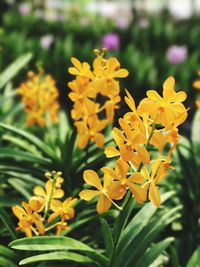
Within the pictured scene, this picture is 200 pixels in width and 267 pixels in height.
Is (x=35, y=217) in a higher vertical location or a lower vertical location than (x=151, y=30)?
lower

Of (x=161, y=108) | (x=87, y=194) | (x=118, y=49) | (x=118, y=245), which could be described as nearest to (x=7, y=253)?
(x=118, y=245)

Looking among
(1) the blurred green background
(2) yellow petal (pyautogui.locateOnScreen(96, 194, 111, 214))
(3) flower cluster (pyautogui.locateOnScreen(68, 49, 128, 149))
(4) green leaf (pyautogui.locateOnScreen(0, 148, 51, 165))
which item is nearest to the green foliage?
(2) yellow petal (pyautogui.locateOnScreen(96, 194, 111, 214))

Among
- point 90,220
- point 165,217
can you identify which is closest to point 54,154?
point 90,220

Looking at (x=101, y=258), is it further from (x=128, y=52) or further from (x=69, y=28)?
(x=69, y=28)

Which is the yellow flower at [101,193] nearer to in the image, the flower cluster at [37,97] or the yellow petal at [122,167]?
the yellow petal at [122,167]

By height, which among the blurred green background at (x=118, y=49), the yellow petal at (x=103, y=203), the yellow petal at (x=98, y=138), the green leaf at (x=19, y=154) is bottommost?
the yellow petal at (x=103, y=203)

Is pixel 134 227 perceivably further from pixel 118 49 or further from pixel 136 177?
pixel 118 49

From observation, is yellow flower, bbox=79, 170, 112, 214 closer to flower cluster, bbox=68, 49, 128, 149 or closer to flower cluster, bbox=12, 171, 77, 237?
flower cluster, bbox=12, 171, 77, 237

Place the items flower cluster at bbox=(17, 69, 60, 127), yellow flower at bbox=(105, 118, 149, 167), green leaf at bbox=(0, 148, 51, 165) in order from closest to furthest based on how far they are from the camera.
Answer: yellow flower at bbox=(105, 118, 149, 167), green leaf at bbox=(0, 148, 51, 165), flower cluster at bbox=(17, 69, 60, 127)

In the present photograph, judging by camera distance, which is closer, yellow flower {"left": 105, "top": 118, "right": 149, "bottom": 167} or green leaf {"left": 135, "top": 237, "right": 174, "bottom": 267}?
yellow flower {"left": 105, "top": 118, "right": 149, "bottom": 167}

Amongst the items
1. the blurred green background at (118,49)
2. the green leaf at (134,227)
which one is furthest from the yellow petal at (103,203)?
the blurred green background at (118,49)

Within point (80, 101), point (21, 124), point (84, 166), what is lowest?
point (84, 166)
